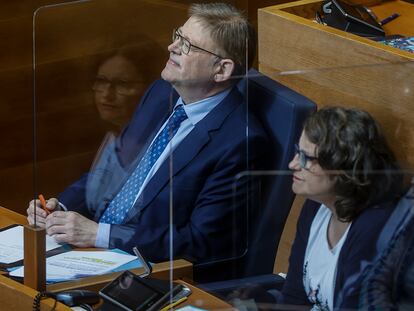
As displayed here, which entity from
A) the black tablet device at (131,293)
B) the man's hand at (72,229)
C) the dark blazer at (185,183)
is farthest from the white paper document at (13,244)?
the black tablet device at (131,293)

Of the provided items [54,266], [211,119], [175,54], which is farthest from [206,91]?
[54,266]

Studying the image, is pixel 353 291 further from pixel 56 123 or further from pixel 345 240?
pixel 56 123

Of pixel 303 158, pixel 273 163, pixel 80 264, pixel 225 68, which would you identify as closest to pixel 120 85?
pixel 225 68

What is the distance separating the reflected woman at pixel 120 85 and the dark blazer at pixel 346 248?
699 millimetres

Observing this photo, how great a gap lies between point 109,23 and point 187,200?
663mm

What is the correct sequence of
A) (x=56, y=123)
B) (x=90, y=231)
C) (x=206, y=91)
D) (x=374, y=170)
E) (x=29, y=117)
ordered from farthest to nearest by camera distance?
1. (x=29, y=117)
2. (x=56, y=123)
3. (x=90, y=231)
4. (x=206, y=91)
5. (x=374, y=170)

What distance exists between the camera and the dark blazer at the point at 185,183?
239 centimetres

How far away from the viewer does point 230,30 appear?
2.63 meters

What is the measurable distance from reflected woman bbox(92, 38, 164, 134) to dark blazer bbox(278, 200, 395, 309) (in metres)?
0.70

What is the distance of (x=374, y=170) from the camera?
178 cm

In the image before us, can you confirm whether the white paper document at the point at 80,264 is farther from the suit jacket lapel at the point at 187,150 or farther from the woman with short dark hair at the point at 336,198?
the woman with short dark hair at the point at 336,198

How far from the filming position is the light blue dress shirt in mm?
2420

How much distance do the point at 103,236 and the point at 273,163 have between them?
2.33 feet

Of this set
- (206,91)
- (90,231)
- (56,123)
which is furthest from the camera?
(56,123)
